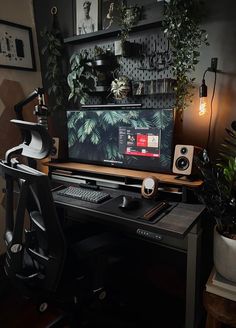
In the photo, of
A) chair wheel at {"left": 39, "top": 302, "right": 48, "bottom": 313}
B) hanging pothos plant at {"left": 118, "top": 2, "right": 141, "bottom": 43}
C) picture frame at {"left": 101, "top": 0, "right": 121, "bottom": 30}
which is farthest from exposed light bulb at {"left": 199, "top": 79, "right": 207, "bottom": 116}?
chair wheel at {"left": 39, "top": 302, "right": 48, "bottom": 313}

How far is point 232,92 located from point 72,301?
4.85 ft

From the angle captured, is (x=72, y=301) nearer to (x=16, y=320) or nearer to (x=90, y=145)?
(x=16, y=320)

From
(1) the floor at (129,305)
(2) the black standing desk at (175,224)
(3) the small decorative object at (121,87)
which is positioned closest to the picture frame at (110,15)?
(3) the small decorative object at (121,87)

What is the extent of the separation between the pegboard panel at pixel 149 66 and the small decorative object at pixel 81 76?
19cm

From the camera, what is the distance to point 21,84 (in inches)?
85.9

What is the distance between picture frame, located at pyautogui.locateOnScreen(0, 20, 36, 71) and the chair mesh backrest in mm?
1240

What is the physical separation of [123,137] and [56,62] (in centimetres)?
93

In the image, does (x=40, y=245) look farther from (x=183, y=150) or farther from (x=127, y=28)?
(x=127, y=28)

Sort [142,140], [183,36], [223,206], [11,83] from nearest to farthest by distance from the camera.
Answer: [223,206]
[183,36]
[142,140]
[11,83]

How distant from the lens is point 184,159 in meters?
1.54

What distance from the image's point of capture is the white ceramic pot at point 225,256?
46.3 inches

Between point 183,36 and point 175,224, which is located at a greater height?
point 183,36

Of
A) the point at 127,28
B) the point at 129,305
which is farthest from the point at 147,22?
the point at 129,305

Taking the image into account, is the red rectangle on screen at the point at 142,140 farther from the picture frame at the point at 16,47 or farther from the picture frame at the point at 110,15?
the picture frame at the point at 16,47
